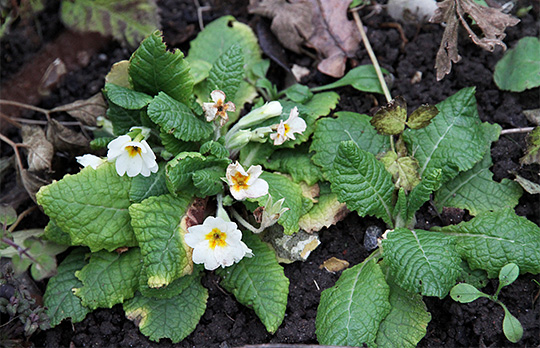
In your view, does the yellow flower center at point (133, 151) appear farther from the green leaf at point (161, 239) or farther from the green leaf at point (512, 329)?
the green leaf at point (512, 329)

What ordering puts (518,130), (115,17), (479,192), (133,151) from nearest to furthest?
1. (133,151)
2. (479,192)
3. (518,130)
4. (115,17)

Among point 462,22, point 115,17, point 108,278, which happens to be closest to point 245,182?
point 108,278

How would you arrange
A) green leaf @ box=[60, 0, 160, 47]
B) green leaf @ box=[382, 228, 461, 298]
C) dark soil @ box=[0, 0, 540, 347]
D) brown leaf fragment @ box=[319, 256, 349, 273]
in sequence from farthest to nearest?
green leaf @ box=[60, 0, 160, 47], brown leaf fragment @ box=[319, 256, 349, 273], dark soil @ box=[0, 0, 540, 347], green leaf @ box=[382, 228, 461, 298]

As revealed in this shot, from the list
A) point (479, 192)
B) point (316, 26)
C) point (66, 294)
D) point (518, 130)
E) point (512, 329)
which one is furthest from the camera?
point (316, 26)

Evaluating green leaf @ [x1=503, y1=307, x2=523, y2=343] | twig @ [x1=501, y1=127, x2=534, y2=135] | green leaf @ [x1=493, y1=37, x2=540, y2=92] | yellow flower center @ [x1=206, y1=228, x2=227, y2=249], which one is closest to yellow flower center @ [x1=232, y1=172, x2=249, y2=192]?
yellow flower center @ [x1=206, y1=228, x2=227, y2=249]

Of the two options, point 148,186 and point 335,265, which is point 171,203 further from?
point 335,265

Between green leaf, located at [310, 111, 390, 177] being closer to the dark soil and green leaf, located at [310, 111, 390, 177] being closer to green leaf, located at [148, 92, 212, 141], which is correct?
the dark soil
